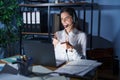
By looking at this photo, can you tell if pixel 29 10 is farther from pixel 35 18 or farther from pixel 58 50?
pixel 58 50

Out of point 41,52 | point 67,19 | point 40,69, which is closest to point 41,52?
point 41,52

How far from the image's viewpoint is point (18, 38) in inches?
130

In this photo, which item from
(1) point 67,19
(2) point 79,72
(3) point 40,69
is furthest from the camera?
(1) point 67,19

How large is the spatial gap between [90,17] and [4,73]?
197 centimetres

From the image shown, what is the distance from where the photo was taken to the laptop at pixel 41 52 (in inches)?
55.7

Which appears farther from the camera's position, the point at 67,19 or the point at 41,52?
the point at 67,19

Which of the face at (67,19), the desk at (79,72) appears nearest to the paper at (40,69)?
the desk at (79,72)

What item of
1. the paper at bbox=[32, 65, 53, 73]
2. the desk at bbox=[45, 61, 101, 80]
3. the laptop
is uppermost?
the laptop

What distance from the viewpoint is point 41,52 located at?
146cm

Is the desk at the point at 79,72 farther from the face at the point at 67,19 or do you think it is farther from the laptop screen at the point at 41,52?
the face at the point at 67,19

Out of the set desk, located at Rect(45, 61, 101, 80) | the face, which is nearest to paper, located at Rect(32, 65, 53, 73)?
desk, located at Rect(45, 61, 101, 80)

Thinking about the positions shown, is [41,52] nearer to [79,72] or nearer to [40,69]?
[40,69]

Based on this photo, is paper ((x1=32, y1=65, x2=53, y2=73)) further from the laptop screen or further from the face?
the face

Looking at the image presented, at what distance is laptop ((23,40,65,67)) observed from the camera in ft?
4.64
